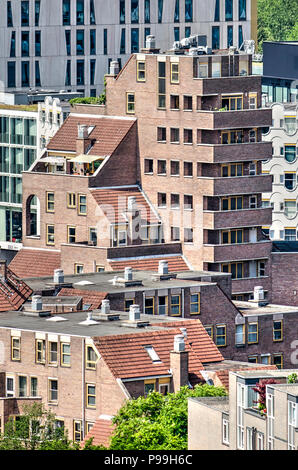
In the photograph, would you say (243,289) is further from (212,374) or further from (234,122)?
(212,374)

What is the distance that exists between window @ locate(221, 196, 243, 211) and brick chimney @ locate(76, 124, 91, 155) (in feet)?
45.7

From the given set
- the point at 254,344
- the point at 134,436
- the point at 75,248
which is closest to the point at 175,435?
the point at 134,436

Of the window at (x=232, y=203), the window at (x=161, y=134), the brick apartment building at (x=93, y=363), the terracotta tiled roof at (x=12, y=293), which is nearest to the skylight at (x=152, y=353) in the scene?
the brick apartment building at (x=93, y=363)

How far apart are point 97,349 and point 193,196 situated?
44.3 m

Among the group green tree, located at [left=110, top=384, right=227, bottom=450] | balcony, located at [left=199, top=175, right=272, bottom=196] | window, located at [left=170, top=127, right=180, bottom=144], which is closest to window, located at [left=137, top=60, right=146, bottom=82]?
window, located at [left=170, top=127, right=180, bottom=144]

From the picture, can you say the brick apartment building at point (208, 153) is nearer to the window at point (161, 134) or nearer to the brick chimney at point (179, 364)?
the window at point (161, 134)

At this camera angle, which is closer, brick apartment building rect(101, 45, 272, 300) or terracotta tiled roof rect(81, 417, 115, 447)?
terracotta tiled roof rect(81, 417, 115, 447)

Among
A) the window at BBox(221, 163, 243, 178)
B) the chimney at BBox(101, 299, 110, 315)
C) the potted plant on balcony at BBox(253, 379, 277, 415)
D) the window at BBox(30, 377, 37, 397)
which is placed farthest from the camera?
the window at BBox(221, 163, 243, 178)

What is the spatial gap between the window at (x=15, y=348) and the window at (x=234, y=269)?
38438 millimetres

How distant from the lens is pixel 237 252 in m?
192

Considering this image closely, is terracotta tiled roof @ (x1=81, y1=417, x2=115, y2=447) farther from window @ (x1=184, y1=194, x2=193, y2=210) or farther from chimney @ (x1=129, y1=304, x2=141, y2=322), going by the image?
window @ (x1=184, y1=194, x2=193, y2=210)

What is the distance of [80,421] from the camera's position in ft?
495

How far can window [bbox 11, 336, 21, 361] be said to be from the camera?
6127 inches

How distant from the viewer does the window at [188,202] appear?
192 meters
